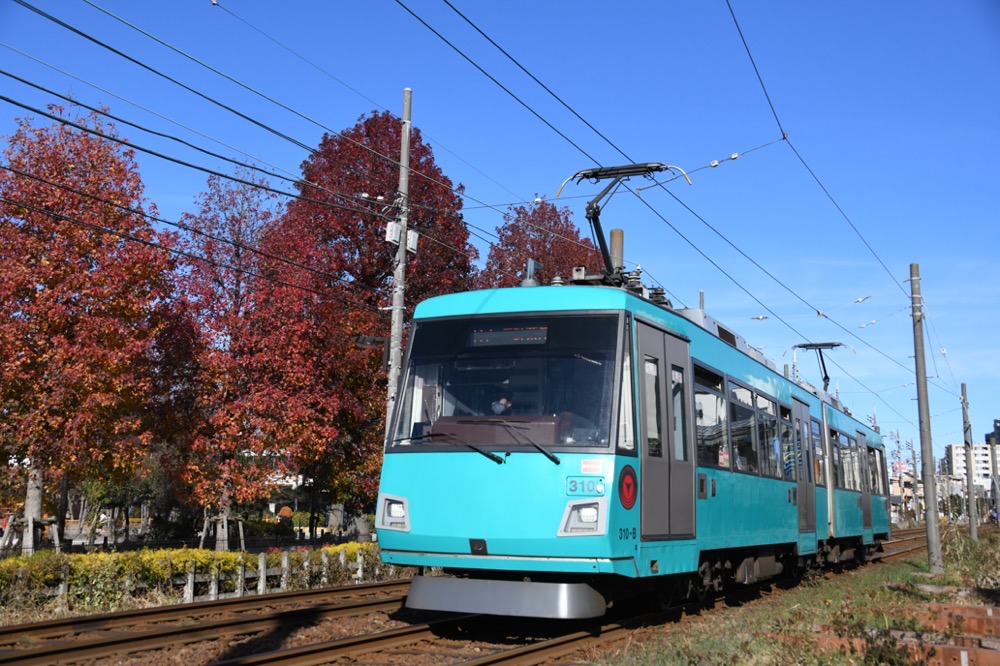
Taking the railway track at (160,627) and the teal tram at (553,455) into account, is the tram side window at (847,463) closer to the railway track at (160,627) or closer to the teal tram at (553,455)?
the teal tram at (553,455)

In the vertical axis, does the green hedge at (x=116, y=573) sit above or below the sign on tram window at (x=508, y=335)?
below

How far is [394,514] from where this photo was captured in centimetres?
980

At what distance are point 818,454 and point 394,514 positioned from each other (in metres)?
10.5

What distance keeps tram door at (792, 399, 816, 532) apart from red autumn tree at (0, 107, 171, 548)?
12348 mm

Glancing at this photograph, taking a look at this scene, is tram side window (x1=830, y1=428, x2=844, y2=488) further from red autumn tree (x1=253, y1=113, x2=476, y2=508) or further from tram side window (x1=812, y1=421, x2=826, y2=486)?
red autumn tree (x1=253, y1=113, x2=476, y2=508)

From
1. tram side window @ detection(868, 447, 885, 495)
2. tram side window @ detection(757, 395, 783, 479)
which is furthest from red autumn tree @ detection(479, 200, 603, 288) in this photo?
tram side window @ detection(757, 395, 783, 479)

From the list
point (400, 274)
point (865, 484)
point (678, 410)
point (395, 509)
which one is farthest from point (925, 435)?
point (395, 509)

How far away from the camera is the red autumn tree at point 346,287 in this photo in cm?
2148

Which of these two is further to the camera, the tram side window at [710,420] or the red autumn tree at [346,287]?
the red autumn tree at [346,287]

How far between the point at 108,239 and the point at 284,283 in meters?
3.96

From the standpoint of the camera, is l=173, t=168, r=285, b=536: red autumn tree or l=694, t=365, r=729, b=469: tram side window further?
l=173, t=168, r=285, b=536: red autumn tree

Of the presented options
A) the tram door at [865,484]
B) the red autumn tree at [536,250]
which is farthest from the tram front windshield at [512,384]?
the red autumn tree at [536,250]

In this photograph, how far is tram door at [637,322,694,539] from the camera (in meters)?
9.73

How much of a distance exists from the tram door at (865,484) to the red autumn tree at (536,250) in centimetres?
1349
